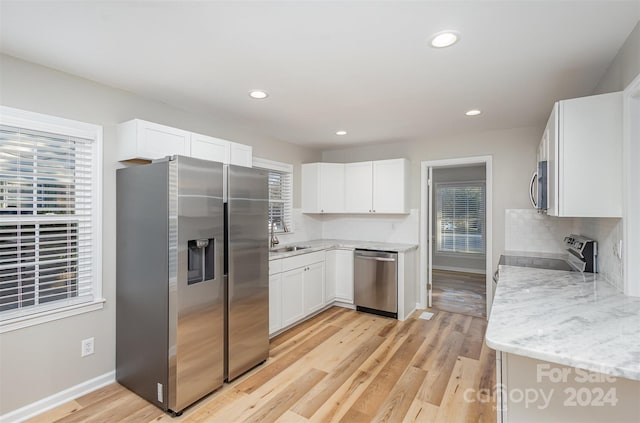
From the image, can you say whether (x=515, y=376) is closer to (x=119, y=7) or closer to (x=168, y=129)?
(x=119, y=7)

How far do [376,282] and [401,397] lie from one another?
183 cm

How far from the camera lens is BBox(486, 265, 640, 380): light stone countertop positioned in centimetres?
104

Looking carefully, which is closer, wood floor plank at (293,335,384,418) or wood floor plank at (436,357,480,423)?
wood floor plank at (436,357,480,423)

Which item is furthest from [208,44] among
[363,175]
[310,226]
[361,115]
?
[310,226]

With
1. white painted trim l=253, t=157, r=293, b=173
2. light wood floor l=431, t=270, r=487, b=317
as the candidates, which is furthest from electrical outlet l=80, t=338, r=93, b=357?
light wood floor l=431, t=270, r=487, b=317

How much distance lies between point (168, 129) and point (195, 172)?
0.68 meters

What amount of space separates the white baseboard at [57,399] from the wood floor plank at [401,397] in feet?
6.94

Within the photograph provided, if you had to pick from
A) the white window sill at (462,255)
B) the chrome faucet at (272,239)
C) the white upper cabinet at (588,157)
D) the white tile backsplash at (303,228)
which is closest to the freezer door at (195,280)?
the chrome faucet at (272,239)

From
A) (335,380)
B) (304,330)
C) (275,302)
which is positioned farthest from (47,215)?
(304,330)

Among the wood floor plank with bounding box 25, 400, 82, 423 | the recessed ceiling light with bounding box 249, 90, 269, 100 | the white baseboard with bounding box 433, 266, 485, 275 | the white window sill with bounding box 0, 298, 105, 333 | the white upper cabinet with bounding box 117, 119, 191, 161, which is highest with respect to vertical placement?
the recessed ceiling light with bounding box 249, 90, 269, 100

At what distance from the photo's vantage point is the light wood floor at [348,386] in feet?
7.02

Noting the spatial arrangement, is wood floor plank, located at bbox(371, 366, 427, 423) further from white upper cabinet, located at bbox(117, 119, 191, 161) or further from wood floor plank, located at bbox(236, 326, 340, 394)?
white upper cabinet, located at bbox(117, 119, 191, 161)

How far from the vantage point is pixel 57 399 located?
2.22 metres

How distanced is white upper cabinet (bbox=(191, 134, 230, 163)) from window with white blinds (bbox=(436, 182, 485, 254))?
18.0 ft
